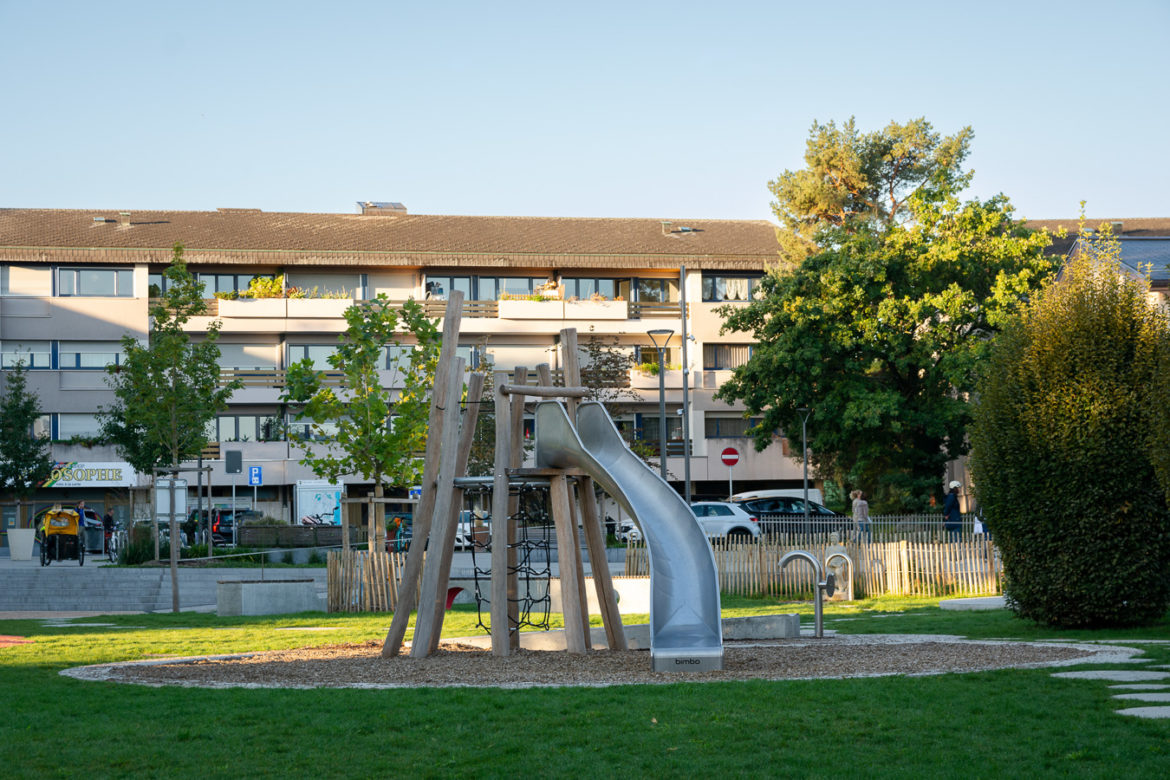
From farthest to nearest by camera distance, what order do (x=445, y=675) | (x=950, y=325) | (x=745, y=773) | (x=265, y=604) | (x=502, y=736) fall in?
1. (x=950, y=325)
2. (x=265, y=604)
3. (x=445, y=675)
4. (x=502, y=736)
5. (x=745, y=773)

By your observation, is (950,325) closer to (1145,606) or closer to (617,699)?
(1145,606)

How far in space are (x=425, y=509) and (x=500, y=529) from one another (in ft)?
3.66

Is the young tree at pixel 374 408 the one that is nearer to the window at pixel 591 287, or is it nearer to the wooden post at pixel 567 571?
the wooden post at pixel 567 571

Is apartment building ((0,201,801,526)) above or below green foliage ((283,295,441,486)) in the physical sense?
above

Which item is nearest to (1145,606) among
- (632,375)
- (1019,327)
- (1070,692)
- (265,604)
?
(1019,327)

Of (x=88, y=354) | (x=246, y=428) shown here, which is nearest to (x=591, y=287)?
(x=246, y=428)

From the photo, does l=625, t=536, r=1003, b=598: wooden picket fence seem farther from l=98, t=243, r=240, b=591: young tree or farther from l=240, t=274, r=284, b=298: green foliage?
l=240, t=274, r=284, b=298: green foliage

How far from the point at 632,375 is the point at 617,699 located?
1955 inches

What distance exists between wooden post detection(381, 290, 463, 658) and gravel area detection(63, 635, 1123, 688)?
35 centimetres

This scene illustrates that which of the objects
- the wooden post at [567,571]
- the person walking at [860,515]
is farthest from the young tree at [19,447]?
the wooden post at [567,571]

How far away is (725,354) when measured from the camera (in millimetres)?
61531

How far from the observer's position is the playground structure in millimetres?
11930

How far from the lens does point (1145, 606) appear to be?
15.3m

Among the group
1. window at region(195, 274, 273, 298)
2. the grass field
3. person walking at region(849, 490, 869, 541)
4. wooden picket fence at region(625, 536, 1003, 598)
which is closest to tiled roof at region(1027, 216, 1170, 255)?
person walking at region(849, 490, 869, 541)
